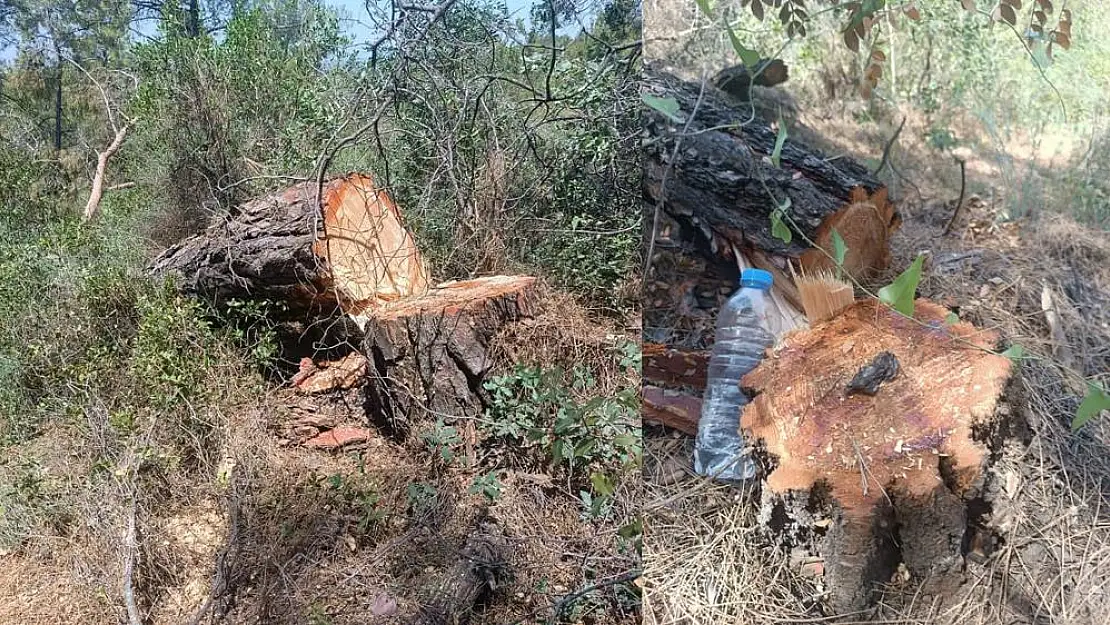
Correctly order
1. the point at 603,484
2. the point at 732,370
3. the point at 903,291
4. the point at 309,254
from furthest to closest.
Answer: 1. the point at 309,254
2. the point at 603,484
3. the point at 732,370
4. the point at 903,291

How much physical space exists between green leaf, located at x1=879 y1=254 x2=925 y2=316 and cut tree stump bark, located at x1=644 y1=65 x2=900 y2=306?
0.09 metres

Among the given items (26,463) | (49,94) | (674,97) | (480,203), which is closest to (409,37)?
(480,203)

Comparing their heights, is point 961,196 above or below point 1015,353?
above

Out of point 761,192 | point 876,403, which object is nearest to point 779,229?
point 761,192

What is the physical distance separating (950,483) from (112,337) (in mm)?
1717

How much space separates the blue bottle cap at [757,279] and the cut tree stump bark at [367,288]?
600 mm

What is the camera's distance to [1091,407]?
126cm

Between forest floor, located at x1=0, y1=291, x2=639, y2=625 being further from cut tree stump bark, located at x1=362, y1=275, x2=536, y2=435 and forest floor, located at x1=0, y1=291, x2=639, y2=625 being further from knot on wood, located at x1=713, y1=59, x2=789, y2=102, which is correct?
knot on wood, located at x1=713, y1=59, x2=789, y2=102

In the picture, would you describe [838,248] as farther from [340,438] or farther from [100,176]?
[100,176]

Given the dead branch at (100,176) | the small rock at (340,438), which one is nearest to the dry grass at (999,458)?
the small rock at (340,438)

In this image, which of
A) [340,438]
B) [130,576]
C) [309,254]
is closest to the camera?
[130,576]

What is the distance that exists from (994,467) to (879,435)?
182 millimetres

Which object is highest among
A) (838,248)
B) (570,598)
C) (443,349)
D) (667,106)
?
(667,106)

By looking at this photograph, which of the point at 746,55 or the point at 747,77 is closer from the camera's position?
the point at 746,55
